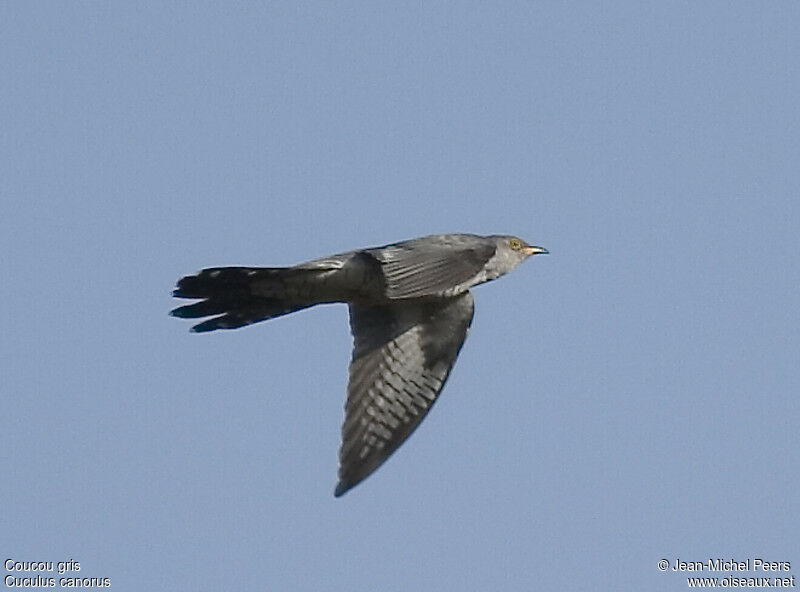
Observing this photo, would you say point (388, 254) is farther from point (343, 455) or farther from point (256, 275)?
point (343, 455)

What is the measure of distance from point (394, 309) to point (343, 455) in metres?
1.41

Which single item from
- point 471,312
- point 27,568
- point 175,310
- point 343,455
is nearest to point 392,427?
point 343,455

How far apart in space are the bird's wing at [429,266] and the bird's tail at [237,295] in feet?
2.23

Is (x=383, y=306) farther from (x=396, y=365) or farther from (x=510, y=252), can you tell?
(x=510, y=252)

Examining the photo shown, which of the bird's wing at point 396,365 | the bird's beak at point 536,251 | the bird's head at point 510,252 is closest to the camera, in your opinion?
the bird's wing at point 396,365

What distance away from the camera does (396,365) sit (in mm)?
10508

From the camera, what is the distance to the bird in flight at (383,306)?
9391mm

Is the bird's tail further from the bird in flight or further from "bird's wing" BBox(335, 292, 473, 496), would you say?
"bird's wing" BBox(335, 292, 473, 496)

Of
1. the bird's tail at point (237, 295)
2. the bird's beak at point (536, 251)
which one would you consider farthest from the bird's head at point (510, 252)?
the bird's tail at point (237, 295)

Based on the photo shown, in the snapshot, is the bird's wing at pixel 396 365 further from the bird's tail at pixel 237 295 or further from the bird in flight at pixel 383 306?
the bird's tail at pixel 237 295

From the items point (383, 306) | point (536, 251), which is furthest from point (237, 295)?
point (536, 251)

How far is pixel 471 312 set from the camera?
10.7 meters

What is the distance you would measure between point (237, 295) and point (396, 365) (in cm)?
153

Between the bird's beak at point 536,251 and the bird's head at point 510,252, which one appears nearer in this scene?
the bird's head at point 510,252
